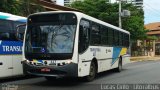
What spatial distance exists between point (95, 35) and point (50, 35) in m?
3.03

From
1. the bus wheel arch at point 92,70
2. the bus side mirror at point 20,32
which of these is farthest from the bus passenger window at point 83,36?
the bus side mirror at point 20,32

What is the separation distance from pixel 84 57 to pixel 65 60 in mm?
1202

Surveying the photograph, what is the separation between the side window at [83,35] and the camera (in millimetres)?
14430

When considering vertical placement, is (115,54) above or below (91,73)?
above

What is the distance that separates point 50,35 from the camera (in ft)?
46.9

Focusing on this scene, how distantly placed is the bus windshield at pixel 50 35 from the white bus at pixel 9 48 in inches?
50.0

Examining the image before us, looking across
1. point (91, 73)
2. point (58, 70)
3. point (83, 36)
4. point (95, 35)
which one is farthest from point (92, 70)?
point (58, 70)

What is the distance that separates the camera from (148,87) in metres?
14.4

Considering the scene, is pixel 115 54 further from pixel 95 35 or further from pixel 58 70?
pixel 58 70

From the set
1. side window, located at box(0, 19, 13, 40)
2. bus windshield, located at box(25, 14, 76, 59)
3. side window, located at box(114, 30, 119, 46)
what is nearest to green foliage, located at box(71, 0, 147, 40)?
side window, located at box(114, 30, 119, 46)

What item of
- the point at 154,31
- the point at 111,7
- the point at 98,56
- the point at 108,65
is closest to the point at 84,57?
the point at 98,56

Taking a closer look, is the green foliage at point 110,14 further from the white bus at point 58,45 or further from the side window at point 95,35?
the white bus at point 58,45

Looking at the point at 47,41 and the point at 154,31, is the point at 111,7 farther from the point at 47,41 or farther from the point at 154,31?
the point at 154,31

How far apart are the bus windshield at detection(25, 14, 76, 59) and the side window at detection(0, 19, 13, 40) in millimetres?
1245
